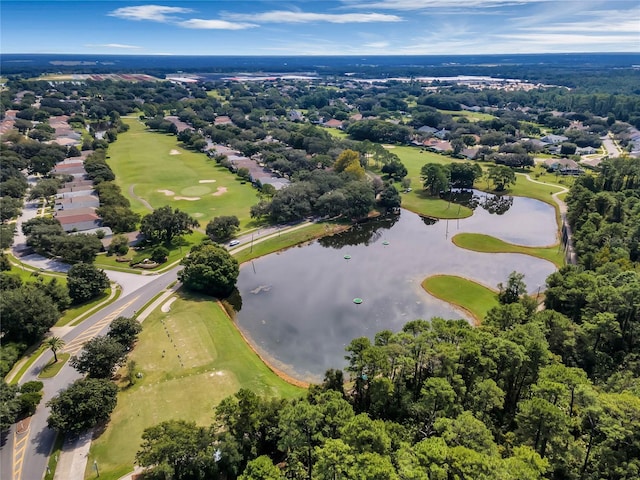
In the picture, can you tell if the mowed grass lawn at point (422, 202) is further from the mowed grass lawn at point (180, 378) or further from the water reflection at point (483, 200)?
the mowed grass lawn at point (180, 378)

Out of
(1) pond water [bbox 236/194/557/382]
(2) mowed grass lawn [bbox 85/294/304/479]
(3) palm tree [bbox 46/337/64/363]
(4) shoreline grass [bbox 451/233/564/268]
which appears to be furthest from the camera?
(4) shoreline grass [bbox 451/233/564/268]

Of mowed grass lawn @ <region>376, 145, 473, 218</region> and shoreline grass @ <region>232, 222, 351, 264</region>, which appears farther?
mowed grass lawn @ <region>376, 145, 473, 218</region>

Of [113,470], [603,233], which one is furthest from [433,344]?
[603,233]

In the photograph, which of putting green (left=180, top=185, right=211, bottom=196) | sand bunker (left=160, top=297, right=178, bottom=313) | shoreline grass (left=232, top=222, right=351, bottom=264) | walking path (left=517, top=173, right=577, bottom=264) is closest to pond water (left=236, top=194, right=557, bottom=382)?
shoreline grass (left=232, top=222, right=351, bottom=264)

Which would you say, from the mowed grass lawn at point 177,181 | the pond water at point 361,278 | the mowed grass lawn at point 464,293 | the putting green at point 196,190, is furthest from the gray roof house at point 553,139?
the putting green at point 196,190

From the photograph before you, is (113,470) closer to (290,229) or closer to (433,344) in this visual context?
(433,344)

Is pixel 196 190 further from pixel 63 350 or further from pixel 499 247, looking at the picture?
pixel 499 247

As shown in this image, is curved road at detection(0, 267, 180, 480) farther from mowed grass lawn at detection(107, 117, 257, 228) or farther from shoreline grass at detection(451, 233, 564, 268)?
shoreline grass at detection(451, 233, 564, 268)
